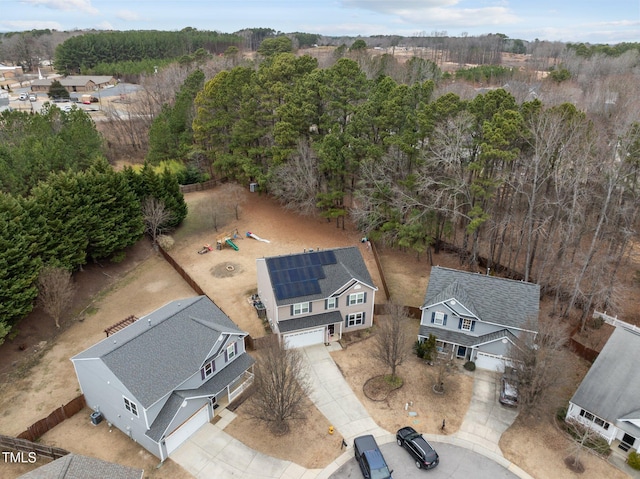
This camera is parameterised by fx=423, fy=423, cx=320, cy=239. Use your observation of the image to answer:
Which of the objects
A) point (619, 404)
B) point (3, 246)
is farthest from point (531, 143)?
point (3, 246)

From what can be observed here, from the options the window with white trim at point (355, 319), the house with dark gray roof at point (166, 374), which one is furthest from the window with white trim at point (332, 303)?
the house with dark gray roof at point (166, 374)

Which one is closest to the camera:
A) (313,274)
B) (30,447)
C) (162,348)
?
(30,447)

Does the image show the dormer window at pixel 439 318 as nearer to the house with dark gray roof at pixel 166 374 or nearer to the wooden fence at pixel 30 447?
the house with dark gray roof at pixel 166 374

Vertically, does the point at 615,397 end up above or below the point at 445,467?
above

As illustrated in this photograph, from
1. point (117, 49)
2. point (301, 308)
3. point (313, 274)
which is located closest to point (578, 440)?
point (301, 308)

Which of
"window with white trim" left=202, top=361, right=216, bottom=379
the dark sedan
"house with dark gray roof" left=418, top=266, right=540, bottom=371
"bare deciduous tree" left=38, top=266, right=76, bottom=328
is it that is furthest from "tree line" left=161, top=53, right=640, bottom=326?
"bare deciduous tree" left=38, top=266, right=76, bottom=328

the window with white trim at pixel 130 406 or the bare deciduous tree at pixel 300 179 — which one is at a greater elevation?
the bare deciduous tree at pixel 300 179

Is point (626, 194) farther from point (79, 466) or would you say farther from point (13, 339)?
point (13, 339)

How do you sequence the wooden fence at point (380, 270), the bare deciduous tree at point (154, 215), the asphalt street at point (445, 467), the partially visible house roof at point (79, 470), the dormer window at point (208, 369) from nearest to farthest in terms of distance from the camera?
the partially visible house roof at point (79, 470), the asphalt street at point (445, 467), the dormer window at point (208, 369), the wooden fence at point (380, 270), the bare deciduous tree at point (154, 215)

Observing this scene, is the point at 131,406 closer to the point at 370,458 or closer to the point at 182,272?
the point at 370,458
